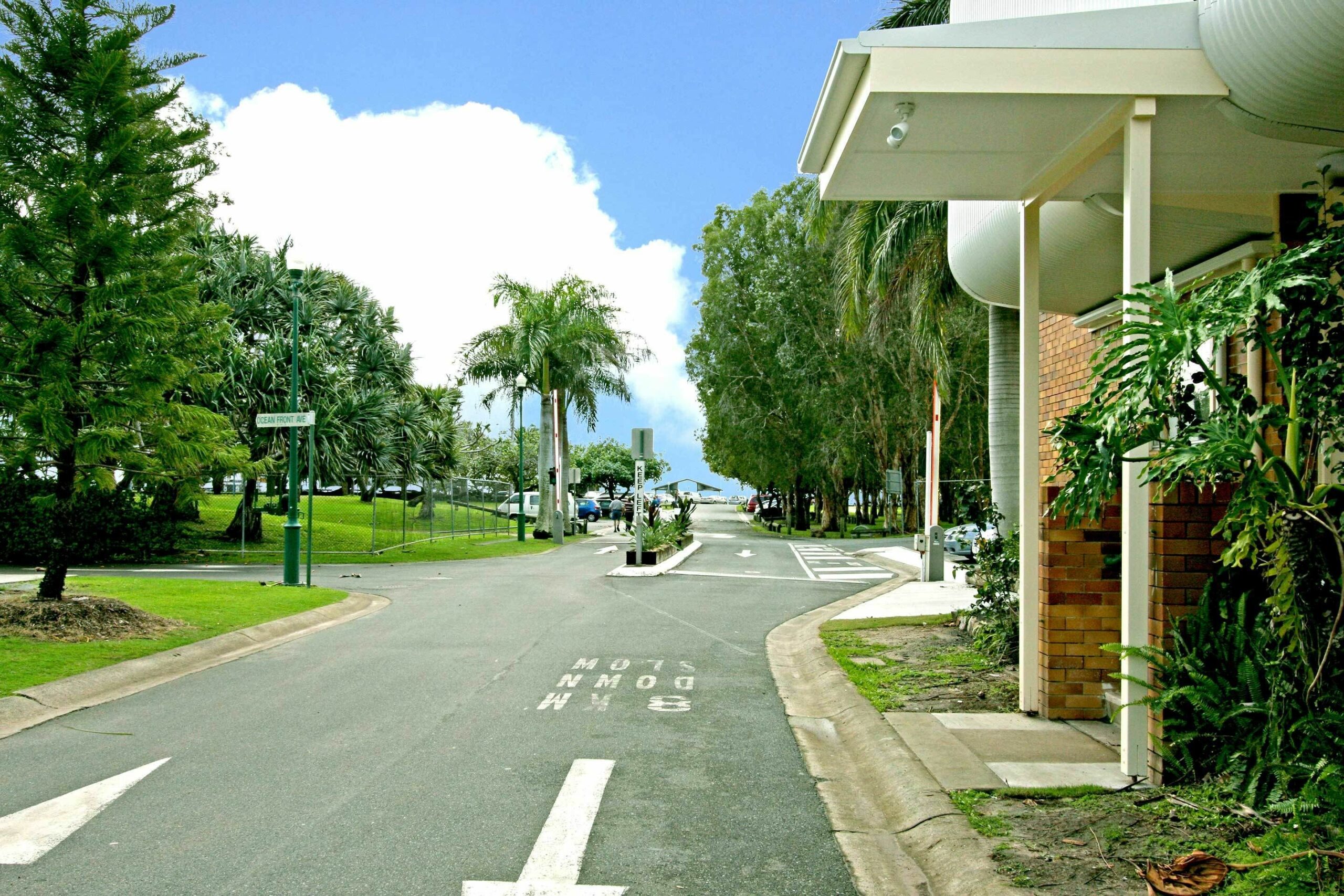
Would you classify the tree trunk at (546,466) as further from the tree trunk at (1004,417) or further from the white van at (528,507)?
the tree trunk at (1004,417)

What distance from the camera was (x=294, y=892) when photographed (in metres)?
4.31

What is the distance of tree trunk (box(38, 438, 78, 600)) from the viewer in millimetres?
11492

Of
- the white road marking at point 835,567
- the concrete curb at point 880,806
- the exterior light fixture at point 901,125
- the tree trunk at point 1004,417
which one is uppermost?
the exterior light fixture at point 901,125

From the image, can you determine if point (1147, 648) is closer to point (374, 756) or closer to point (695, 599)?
point (374, 756)

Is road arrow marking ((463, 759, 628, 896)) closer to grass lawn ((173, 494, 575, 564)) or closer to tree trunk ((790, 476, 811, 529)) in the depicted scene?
grass lawn ((173, 494, 575, 564))

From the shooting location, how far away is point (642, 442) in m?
24.4

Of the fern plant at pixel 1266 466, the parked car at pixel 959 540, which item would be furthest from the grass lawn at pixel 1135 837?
the parked car at pixel 959 540

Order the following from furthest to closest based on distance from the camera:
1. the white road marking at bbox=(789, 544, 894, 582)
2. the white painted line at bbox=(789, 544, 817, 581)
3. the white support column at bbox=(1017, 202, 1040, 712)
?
1. the white painted line at bbox=(789, 544, 817, 581)
2. the white road marking at bbox=(789, 544, 894, 582)
3. the white support column at bbox=(1017, 202, 1040, 712)

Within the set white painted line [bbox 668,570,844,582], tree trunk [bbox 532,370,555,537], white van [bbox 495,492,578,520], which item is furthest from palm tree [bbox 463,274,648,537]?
white painted line [bbox 668,570,844,582]

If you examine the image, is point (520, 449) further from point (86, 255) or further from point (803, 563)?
point (86, 255)

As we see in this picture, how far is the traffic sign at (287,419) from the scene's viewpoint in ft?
56.2

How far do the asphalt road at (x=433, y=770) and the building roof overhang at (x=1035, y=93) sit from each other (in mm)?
4045

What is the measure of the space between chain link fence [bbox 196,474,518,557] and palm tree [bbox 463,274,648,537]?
3.24 m

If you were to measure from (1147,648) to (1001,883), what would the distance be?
1746 mm
